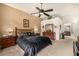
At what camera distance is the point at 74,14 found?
2.13 metres

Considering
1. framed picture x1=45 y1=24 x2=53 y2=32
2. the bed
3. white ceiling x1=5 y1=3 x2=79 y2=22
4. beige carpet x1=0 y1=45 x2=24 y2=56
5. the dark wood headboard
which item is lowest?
beige carpet x1=0 y1=45 x2=24 y2=56

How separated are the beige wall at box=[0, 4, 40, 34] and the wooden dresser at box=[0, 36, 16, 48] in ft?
0.48

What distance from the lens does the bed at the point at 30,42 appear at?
2.06 meters

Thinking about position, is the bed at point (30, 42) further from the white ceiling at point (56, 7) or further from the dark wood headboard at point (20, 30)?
the white ceiling at point (56, 7)

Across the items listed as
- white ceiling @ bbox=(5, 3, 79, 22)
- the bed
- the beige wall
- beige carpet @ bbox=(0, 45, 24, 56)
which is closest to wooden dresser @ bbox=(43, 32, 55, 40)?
the bed

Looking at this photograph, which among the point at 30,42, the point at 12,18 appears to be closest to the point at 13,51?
the point at 30,42

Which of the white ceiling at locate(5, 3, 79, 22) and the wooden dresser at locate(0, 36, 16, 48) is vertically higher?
the white ceiling at locate(5, 3, 79, 22)

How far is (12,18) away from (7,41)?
1.53ft

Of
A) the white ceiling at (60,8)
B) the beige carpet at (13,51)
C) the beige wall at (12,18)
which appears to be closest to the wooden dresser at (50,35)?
the beige wall at (12,18)

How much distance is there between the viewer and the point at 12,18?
2.13m

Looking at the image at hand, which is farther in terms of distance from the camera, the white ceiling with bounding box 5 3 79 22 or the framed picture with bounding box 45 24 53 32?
the framed picture with bounding box 45 24 53 32

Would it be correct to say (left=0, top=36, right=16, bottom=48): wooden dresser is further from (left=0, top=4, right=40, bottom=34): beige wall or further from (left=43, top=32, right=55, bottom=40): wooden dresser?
(left=43, top=32, right=55, bottom=40): wooden dresser

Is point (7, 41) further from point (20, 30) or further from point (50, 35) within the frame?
point (50, 35)

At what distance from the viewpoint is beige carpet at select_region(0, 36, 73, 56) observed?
2.08 meters
